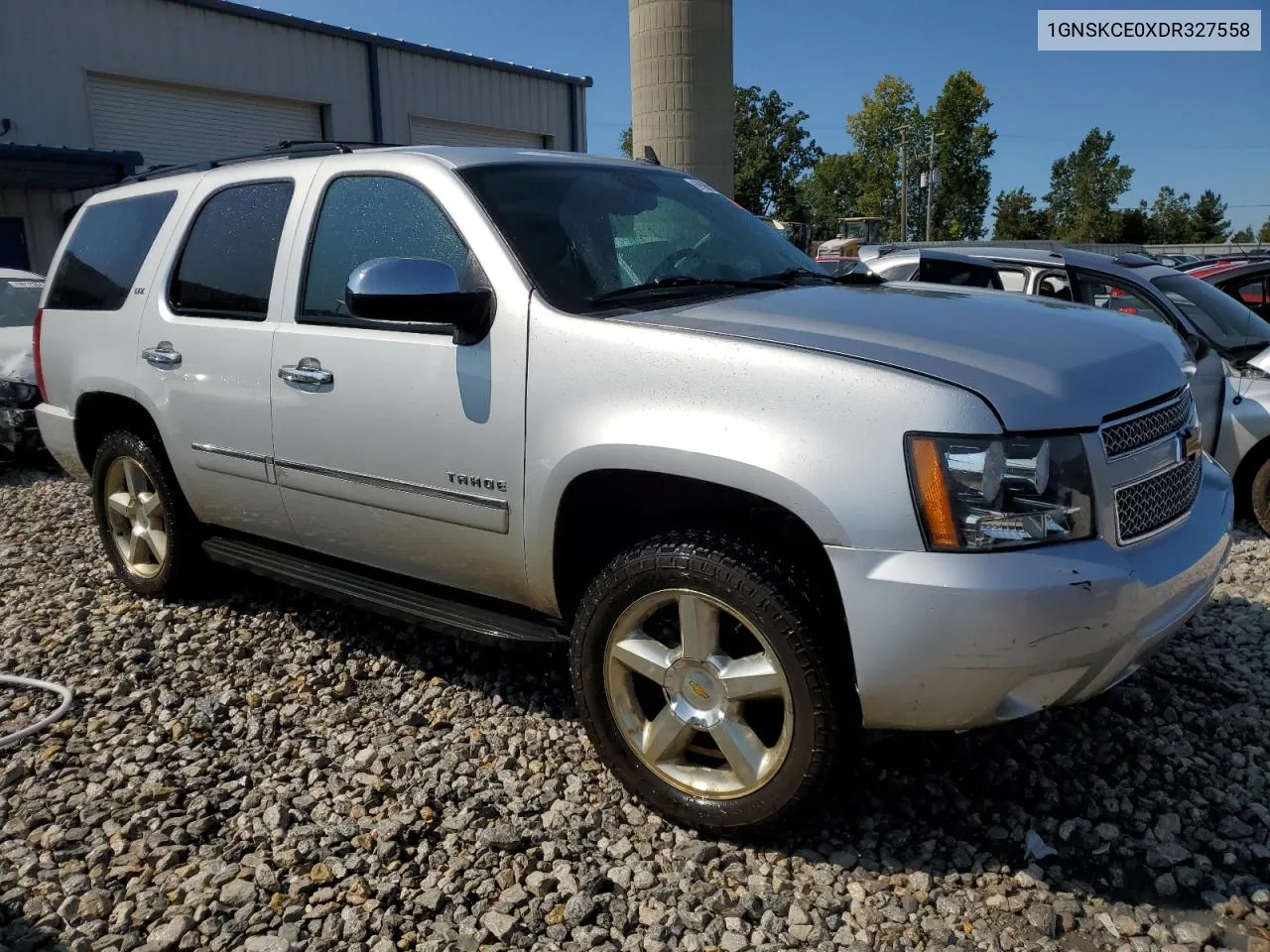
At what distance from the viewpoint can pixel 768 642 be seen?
2514mm

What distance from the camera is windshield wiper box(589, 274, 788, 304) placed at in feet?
10.0

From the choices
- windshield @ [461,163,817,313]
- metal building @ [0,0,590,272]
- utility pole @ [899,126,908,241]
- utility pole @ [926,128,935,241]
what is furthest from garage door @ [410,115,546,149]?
utility pole @ [899,126,908,241]

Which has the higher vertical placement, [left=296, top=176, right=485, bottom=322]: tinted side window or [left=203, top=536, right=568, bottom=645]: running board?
[left=296, top=176, right=485, bottom=322]: tinted side window

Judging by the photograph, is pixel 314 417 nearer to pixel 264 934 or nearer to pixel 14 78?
pixel 264 934

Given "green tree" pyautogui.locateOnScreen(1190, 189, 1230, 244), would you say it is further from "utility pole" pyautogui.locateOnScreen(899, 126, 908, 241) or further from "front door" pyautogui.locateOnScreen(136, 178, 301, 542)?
"front door" pyautogui.locateOnScreen(136, 178, 301, 542)

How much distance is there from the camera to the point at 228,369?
3764mm

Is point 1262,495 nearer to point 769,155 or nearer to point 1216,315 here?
point 1216,315

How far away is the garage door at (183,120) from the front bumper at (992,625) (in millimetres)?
15541

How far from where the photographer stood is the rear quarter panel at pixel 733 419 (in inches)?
90.4

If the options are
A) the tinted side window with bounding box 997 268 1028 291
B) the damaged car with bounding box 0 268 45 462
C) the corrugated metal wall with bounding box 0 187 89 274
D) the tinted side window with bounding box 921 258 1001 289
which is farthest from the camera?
the corrugated metal wall with bounding box 0 187 89 274

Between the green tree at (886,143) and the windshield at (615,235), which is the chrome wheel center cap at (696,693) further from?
the green tree at (886,143)

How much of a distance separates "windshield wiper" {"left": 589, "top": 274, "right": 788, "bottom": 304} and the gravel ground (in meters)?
1.45

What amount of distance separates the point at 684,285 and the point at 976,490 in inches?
50.8

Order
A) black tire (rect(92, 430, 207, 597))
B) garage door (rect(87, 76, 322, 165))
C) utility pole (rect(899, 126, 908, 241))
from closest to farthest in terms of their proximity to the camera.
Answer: black tire (rect(92, 430, 207, 597)) < garage door (rect(87, 76, 322, 165)) < utility pole (rect(899, 126, 908, 241))
